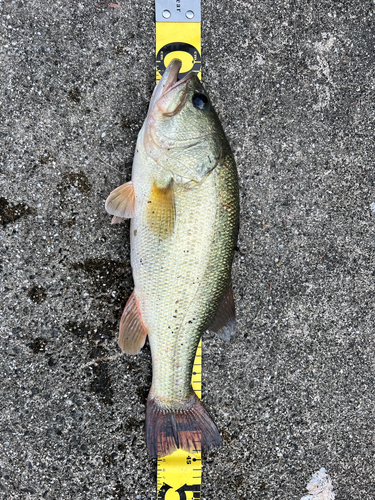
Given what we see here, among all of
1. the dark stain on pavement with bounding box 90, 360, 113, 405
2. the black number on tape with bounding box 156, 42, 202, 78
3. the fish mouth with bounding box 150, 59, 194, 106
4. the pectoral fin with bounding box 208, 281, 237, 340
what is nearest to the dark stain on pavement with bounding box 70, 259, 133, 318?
the dark stain on pavement with bounding box 90, 360, 113, 405

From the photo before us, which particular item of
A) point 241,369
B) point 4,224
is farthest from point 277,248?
point 4,224

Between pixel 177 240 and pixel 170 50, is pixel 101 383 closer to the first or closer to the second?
pixel 177 240

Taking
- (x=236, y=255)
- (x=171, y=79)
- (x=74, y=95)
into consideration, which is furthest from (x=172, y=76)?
(x=236, y=255)

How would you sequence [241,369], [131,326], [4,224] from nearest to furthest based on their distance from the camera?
[131,326], [4,224], [241,369]

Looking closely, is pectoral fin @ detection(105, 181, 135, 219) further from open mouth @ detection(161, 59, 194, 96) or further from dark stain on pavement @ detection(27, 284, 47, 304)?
dark stain on pavement @ detection(27, 284, 47, 304)

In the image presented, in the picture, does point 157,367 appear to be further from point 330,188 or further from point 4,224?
point 330,188

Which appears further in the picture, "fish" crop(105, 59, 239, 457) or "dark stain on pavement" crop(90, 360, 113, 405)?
"dark stain on pavement" crop(90, 360, 113, 405)
